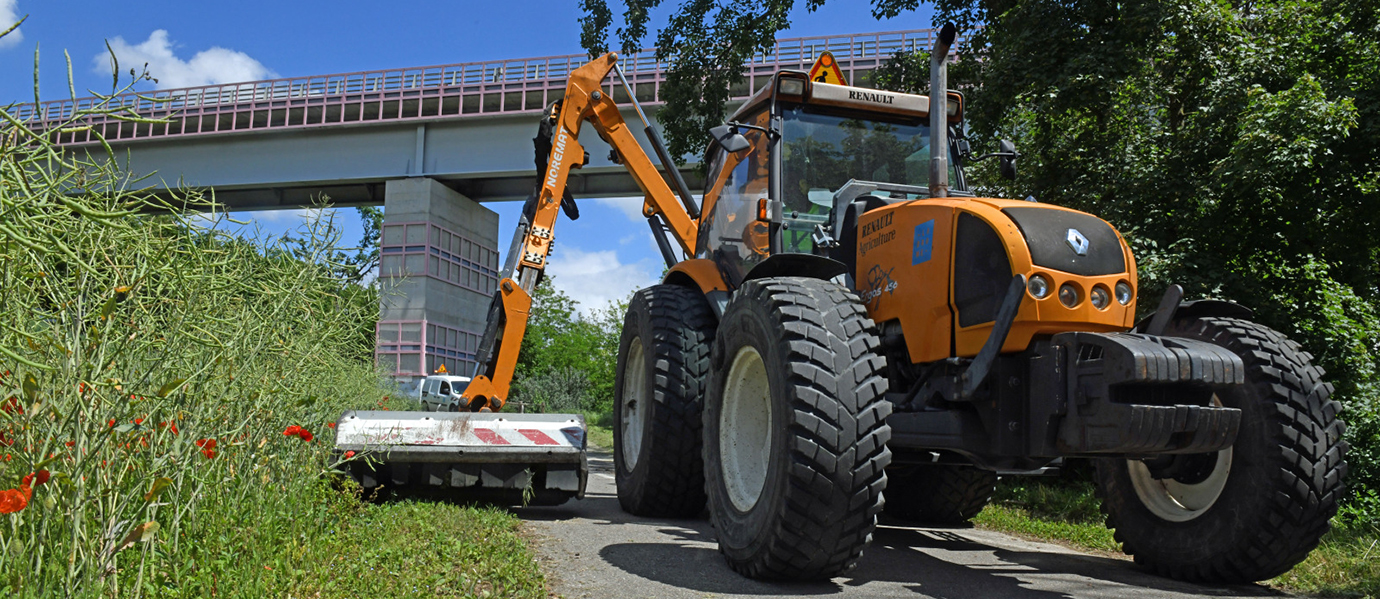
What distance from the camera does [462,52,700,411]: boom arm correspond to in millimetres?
7984

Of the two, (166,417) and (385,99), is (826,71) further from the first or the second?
(385,99)

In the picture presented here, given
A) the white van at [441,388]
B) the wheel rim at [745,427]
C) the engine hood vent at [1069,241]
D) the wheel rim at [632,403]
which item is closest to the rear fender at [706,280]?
the wheel rim at [632,403]

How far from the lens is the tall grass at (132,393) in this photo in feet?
8.02

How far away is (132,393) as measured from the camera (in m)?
2.93

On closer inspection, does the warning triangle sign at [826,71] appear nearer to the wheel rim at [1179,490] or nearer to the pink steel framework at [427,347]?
the wheel rim at [1179,490]

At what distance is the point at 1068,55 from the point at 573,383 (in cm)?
2530

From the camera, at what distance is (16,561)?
2490 millimetres

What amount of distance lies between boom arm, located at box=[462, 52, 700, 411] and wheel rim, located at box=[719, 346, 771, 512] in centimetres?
293

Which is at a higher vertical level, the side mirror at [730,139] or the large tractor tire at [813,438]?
the side mirror at [730,139]

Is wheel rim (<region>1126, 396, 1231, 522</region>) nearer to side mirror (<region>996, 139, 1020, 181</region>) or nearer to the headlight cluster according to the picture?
the headlight cluster

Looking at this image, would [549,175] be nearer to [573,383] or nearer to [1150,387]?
[1150,387]

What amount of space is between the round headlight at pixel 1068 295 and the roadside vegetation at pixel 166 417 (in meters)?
2.59

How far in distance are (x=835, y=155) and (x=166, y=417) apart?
13.5 ft

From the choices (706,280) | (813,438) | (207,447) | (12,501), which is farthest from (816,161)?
(12,501)
